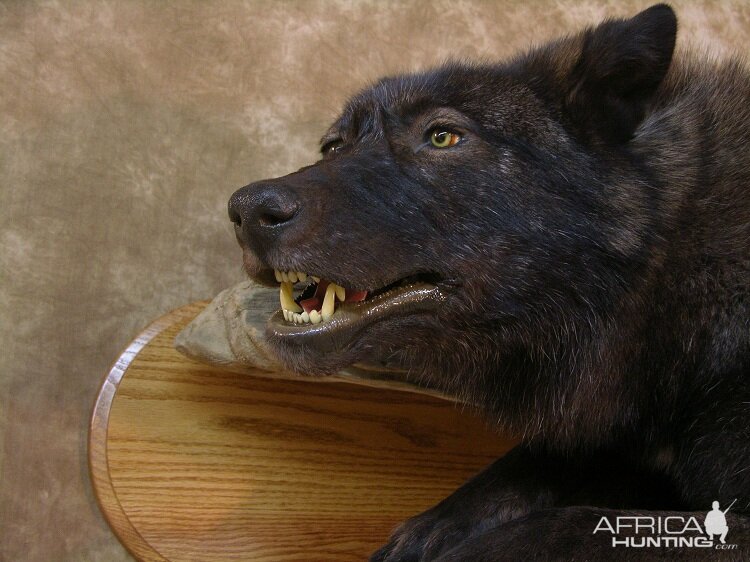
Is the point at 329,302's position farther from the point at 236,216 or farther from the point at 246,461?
the point at 246,461

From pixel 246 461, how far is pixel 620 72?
1110 mm

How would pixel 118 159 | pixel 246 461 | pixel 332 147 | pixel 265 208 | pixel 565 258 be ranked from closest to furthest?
1. pixel 265 208
2. pixel 565 258
3. pixel 332 147
4. pixel 246 461
5. pixel 118 159

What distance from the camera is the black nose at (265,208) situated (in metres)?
1.26

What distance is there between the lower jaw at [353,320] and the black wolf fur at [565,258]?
12 mm

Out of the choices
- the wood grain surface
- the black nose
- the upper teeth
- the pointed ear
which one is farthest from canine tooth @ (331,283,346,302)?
the wood grain surface

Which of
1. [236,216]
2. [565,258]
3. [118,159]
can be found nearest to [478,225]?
[565,258]

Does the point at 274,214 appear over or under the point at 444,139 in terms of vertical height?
under

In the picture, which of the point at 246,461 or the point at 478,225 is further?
the point at 246,461

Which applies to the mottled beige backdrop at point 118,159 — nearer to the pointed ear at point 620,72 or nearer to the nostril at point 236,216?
the nostril at point 236,216

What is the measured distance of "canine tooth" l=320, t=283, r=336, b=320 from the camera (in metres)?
1.34

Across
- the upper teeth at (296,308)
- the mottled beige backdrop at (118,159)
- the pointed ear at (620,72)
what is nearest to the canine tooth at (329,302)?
the upper teeth at (296,308)

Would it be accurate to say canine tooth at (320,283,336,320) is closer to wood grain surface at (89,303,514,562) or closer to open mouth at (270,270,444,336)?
open mouth at (270,270,444,336)

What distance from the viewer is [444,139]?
1419 mm

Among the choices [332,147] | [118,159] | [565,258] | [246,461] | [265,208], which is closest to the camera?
[265,208]
